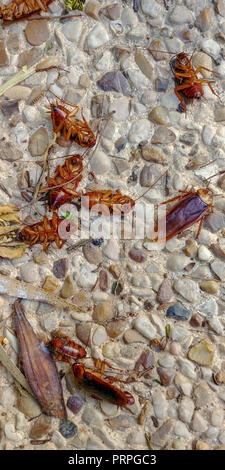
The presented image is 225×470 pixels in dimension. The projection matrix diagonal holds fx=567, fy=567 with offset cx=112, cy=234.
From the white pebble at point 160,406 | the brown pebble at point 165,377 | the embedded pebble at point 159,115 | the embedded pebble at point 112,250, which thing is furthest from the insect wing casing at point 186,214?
the white pebble at point 160,406

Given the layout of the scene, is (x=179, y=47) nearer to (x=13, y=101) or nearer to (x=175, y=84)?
(x=175, y=84)

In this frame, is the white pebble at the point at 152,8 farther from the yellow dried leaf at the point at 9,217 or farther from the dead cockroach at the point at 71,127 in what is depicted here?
the yellow dried leaf at the point at 9,217

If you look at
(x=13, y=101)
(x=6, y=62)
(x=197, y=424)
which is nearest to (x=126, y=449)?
(x=197, y=424)

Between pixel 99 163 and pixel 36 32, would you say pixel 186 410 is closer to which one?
pixel 99 163

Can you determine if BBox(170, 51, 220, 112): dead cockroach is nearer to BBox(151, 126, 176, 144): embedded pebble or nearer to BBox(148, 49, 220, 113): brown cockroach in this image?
BBox(148, 49, 220, 113): brown cockroach

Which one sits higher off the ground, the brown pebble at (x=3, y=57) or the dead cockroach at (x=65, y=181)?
the brown pebble at (x=3, y=57)

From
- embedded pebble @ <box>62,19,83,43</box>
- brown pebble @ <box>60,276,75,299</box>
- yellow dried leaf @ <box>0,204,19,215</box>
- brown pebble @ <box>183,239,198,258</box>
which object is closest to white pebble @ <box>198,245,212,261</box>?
brown pebble @ <box>183,239,198,258</box>

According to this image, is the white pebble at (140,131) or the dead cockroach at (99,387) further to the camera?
the white pebble at (140,131)
